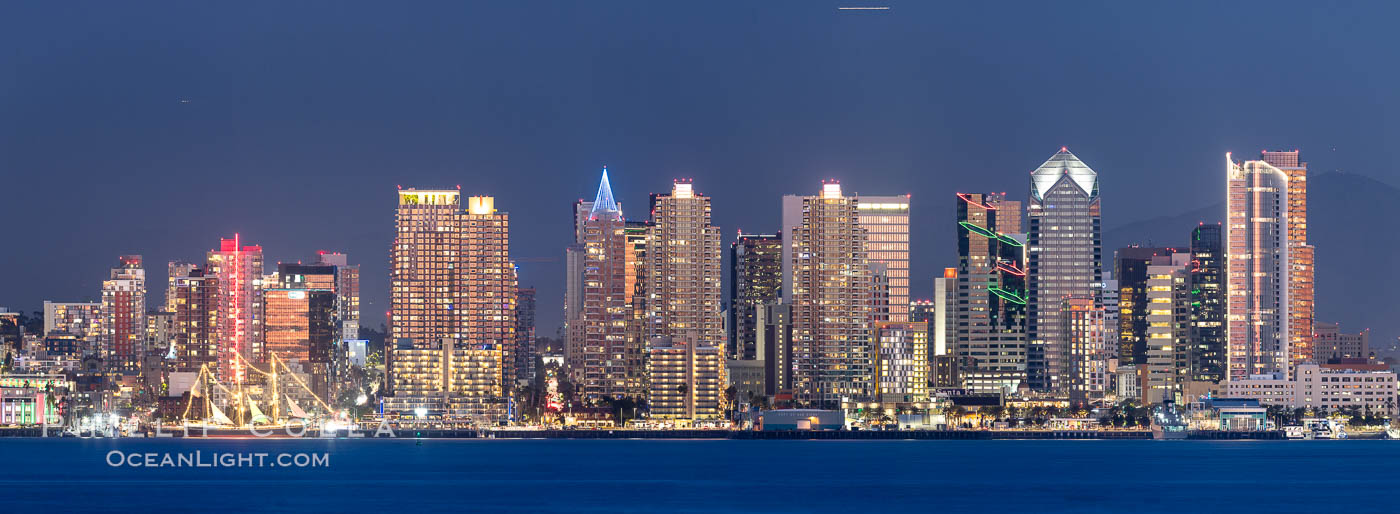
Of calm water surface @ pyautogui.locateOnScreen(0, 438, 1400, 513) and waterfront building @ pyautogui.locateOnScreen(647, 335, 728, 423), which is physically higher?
waterfront building @ pyautogui.locateOnScreen(647, 335, 728, 423)

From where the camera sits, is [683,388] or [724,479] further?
[683,388]

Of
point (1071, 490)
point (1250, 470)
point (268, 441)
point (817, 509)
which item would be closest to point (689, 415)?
point (268, 441)

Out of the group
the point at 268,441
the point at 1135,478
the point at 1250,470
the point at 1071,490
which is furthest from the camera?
the point at 268,441

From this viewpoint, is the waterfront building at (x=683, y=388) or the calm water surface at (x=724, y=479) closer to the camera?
the calm water surface at (x=724, y=479)

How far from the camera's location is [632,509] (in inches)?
4355

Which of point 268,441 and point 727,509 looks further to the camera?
point 268,441

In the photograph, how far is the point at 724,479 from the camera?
13312 cm

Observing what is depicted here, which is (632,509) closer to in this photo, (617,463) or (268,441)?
(617,463)

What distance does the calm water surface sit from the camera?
375 feet

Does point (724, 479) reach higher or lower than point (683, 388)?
lower

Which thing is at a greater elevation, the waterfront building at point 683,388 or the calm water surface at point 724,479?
the waterfront building at point 683,388

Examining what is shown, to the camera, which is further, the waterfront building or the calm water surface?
the waterfront building

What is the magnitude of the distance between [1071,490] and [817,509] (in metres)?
→ 20.4

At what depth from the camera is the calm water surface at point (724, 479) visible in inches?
4503
